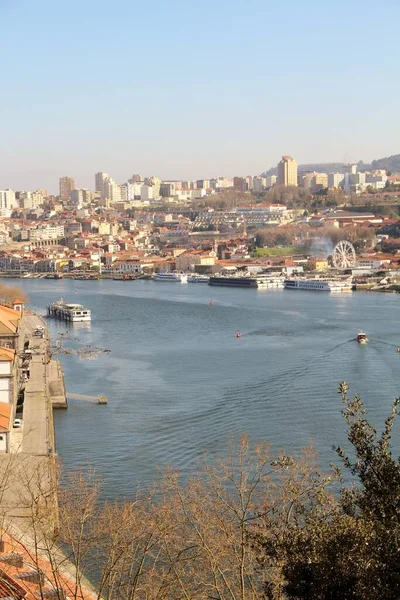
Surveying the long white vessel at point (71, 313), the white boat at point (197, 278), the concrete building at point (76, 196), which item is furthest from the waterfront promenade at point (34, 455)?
the concrete building at point (76, 196)

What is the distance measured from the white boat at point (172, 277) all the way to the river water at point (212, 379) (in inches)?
211

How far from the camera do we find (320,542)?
5.53 feet

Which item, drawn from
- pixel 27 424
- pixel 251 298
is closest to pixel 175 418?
pixel 27 424

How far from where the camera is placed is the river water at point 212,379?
181 inches

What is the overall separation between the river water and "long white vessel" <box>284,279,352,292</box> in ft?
8.24

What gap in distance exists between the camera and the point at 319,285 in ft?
51.9

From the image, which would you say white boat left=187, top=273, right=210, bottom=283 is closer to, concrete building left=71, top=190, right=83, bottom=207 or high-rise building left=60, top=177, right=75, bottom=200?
concrete building left=71, top=190, right=83, bottom=207

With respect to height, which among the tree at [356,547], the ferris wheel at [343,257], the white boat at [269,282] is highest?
the tree at [356,547]

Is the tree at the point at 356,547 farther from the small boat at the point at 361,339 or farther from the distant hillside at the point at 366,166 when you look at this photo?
the distant hillside at the point at 366,166

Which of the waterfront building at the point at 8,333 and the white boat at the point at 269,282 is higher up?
the waterfront building at the point at 8,333

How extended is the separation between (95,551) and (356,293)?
42.1 feet

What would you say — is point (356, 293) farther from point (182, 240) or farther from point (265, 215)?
point (265, 215)

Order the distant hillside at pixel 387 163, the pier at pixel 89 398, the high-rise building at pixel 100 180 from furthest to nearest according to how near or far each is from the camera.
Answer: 1. the distant hillside at pixel 387 163
2. the high-rise building at pixel 100 180
3. the pier at pixel 89 398

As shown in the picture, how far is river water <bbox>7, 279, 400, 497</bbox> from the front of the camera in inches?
181
